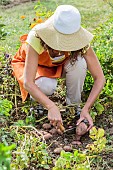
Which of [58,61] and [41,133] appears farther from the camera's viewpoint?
[58,61]

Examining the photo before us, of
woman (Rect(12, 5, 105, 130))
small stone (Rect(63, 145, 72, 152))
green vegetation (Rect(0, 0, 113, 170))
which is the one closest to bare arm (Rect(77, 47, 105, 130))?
woman (Rect(12, 5, 105, 130))

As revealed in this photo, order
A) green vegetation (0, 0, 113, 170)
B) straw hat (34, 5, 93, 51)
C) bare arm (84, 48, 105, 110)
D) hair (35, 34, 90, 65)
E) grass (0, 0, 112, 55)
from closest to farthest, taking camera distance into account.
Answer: green vegetation (0, 0, 113, 170)
straw hat (34, 5, 93, 51)
hair (35, 34, 90, 65)
bare arm (84, 48, 105, 110)
grass (0, 0, 112, 55)

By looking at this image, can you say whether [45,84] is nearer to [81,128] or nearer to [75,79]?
[75,79]

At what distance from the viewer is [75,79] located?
322 cm

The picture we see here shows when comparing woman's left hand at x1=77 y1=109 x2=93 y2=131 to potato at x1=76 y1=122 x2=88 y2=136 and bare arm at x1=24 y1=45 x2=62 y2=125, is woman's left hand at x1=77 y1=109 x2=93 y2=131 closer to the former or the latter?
potato at x1=76 y1=122 x2=88 y2=136

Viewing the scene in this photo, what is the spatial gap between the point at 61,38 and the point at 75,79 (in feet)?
1.71

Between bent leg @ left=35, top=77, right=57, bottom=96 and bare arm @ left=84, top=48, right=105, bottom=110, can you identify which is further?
bent leg @ left=35, top=77, right=57, bottom=96

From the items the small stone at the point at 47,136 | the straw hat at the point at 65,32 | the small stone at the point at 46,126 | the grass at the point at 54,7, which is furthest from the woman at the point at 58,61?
the grass at the point at 54,7

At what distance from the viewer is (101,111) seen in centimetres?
321

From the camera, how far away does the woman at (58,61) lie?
109 inches

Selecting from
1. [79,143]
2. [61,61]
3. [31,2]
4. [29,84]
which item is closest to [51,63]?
[61,61]

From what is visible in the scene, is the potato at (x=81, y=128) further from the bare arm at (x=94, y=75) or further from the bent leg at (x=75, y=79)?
the bent leg at (x=75, y=79)

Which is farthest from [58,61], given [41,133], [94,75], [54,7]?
[54,7]

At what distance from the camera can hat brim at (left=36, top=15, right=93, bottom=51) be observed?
9.04ft
